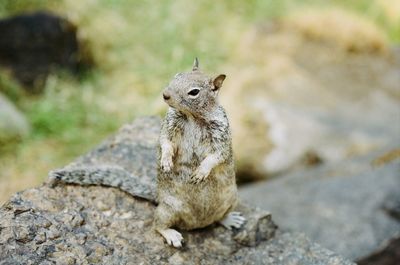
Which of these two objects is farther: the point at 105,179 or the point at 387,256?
the point at 387,256

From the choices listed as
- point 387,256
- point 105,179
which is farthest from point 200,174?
point 387,256

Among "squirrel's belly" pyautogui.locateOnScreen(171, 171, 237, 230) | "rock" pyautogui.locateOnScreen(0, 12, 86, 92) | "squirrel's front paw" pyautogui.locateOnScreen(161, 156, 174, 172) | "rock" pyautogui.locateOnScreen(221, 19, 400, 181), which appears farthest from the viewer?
"rock" pyautogui.locateOnScreen(0, 12, 86, 92)

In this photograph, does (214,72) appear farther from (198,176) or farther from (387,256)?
(198,176)

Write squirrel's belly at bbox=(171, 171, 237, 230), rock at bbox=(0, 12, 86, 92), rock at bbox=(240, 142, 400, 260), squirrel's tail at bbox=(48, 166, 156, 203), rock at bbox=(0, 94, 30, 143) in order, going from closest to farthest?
squirrel's belly at bbox=(171, 171, 237, 230) → squirrel's tail at bbox=(48, 166, 156, 203) → rock at bbox=(240, 142, 400, 260) → rock at bbox=(0, 94, 30, 143) → rock at bbox=(0, 12, 86, 92)

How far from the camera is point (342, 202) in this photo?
268 inches

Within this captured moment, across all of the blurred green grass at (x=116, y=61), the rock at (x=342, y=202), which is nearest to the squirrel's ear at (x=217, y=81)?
the rock at (x=342, y=202)

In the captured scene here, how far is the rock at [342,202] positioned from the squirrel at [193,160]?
2342 millimetres

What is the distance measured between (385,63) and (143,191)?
28.3 feet

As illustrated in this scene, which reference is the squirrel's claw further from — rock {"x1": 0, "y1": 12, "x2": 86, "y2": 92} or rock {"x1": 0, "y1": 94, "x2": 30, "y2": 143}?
rock {"x1": 0, "y1": 12, "x2": 86, "y2": 92}

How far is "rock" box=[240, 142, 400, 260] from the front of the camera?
6.18 m

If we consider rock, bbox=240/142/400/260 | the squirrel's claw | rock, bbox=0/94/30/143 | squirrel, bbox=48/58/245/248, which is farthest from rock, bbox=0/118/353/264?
rock, bbox=0/94/30/143

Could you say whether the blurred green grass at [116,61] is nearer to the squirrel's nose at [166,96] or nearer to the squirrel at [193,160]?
the squirrel at [193,160]

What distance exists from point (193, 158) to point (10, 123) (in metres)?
5.01

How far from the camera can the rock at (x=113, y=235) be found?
3.83 meters
